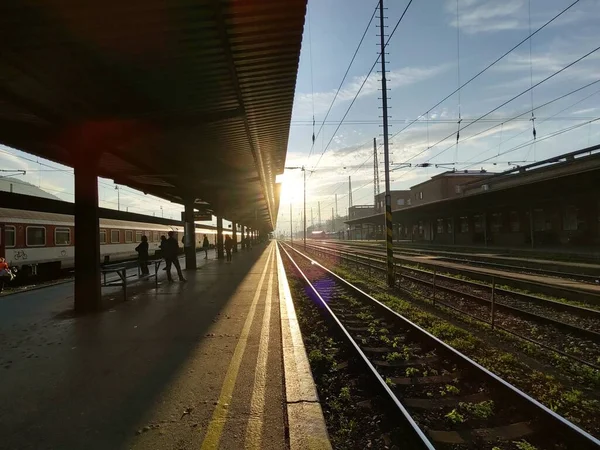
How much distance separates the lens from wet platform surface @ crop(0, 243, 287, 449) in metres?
3.30

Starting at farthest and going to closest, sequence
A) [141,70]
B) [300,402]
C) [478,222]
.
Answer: [478,222], [141,70], [300,402]

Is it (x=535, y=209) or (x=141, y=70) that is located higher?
(x=141, y=70)

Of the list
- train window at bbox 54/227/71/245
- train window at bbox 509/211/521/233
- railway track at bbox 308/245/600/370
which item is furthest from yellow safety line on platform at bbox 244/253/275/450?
train window at bbox 509/211/521/233

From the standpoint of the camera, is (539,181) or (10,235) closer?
(10,235)

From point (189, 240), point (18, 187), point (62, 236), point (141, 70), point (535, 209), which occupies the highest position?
point (18, 187)

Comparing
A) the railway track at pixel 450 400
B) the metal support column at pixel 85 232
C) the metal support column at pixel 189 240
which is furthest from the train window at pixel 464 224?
the metal support column at pixel 85 232

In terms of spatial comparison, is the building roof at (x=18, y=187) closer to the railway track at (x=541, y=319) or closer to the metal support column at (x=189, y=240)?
the metal support column at (x=189, y=240)

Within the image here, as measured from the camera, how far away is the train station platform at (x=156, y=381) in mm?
3295

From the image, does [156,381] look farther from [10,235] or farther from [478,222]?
[478,222]

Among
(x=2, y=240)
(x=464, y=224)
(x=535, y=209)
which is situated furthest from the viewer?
(x=464, y=224)

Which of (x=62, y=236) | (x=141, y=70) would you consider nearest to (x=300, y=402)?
(x=141, y=70)

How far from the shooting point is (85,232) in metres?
8.33

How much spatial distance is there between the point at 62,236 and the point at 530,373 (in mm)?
17152

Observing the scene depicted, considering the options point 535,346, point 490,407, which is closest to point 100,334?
point 490,407
